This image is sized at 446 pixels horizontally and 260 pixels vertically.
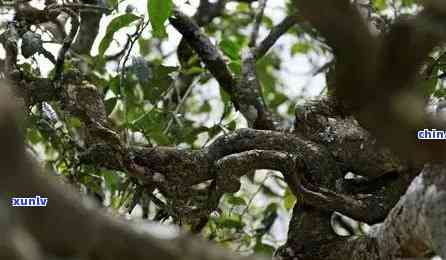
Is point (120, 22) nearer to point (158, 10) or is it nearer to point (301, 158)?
point (158, 10)

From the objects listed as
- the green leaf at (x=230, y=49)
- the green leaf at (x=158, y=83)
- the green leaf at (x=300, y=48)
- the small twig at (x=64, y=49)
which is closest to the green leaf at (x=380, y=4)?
the green leaf at (x=300, y=48)

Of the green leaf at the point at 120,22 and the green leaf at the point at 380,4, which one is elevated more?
the green leaf at the point at 380,4

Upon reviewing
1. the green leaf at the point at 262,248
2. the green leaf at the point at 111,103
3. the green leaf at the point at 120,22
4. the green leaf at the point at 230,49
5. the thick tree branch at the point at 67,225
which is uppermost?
the green leaf at the point at 230,49

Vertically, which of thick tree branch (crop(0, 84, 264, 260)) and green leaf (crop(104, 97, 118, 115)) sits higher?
green leaf (crop(104, 97, 118, 115))

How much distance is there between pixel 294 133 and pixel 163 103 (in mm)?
720

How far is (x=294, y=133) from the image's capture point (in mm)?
1488

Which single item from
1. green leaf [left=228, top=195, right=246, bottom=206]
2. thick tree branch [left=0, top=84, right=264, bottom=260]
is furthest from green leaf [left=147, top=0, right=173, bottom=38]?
thick tree branch [left=0, top=84, right=264, bottom=260]

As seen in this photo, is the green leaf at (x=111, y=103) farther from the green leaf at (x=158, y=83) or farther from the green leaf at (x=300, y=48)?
the green leaf at (x=300, y=48)

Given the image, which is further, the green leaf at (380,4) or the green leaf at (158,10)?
the green leaf at (380,4)

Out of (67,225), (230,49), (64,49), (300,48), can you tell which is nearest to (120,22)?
(64,49)

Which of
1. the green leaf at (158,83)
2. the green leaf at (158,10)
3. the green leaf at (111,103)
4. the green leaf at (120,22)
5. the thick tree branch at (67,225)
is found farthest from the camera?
the green leaf at (158,83)

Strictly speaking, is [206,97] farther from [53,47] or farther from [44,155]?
[53,47]

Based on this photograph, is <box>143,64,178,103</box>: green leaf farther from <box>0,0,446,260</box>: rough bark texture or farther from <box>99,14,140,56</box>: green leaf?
<box>99,14,140,56</box>: green leaf

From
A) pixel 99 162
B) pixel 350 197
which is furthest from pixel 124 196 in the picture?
pixel 350 197
